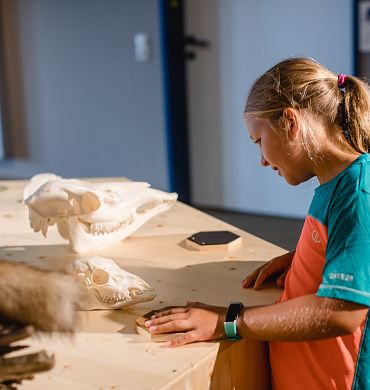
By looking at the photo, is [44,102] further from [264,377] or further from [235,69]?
[264,377]

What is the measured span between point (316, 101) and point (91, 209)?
745 mm

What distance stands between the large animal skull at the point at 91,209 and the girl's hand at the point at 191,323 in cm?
56

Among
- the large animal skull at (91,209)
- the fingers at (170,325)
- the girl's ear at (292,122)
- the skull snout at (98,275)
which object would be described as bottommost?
the fingers at (170,325)

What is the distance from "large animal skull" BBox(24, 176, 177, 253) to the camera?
179 centimetres

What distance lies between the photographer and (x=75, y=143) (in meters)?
5.62

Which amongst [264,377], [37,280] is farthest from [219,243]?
[37,280]

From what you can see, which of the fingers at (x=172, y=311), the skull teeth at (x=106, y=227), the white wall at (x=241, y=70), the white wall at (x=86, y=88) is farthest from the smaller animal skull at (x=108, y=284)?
the white wall at (x=86, y=88)

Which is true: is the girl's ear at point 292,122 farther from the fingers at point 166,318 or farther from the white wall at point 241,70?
the white wall at point 241,70

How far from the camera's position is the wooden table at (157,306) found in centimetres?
116

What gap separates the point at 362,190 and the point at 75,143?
4.55 m

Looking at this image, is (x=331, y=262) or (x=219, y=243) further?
(x=219, y=243)

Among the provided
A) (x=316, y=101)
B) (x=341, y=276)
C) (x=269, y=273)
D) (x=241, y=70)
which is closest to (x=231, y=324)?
(x=341, y=276)

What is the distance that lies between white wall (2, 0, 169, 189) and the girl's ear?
367 cm

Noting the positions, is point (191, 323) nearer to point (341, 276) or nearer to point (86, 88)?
point (341, 276)
